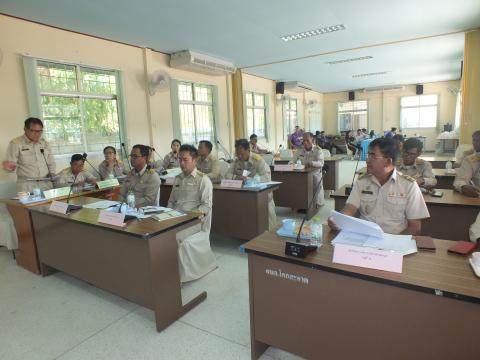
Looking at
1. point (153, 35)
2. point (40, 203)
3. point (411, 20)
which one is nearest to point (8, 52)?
point (153, 35)

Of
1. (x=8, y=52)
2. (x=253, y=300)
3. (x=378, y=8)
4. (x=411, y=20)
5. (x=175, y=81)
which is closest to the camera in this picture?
(x=253, y=300)

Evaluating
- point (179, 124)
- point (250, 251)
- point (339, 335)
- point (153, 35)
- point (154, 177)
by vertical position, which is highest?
point (153, 35)

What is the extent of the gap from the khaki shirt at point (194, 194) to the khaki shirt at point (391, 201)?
124cm

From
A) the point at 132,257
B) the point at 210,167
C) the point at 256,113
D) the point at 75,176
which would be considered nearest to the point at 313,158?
the point at 210,167

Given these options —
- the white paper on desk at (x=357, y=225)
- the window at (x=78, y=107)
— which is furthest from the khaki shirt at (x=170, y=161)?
the white paper on desk at (x=357, y=225)

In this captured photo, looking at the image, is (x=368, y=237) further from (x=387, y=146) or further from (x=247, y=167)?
(x=247, y=167)

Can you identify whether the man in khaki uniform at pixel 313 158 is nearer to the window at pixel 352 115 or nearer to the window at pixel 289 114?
the window at pixel 289 114

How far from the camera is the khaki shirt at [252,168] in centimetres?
374

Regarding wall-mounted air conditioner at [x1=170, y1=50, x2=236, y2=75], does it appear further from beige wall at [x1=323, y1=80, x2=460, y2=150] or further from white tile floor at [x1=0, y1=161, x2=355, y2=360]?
beige wall at [x1=323, y1=80, x2=460, y2=150]

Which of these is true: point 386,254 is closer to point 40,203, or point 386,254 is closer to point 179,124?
point 40,203

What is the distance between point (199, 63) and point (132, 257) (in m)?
4.72

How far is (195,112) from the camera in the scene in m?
6.69

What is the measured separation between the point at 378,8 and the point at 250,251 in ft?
A: 13.5

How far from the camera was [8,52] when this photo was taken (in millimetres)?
3760
